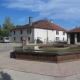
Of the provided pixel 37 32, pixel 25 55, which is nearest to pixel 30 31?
pixel 37 32

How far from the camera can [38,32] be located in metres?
54.2

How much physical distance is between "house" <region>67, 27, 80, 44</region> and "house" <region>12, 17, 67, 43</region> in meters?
11.6

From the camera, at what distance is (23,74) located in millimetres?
8977

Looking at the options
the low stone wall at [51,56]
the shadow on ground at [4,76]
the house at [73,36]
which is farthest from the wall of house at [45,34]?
the shadow on ground at [4,76]

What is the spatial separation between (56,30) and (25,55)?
4899cm

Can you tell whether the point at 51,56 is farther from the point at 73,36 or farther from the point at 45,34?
the point at 45,34

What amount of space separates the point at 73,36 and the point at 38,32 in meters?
14.0

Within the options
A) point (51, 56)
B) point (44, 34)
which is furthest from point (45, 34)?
point (51, 56)

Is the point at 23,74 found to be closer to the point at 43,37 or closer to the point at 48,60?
the point at 48,60

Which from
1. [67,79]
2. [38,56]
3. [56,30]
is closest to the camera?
[67,79]

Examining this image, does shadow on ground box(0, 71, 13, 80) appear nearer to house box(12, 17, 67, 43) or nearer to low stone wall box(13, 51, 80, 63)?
low stone wall box(13, 51, 80, 63)

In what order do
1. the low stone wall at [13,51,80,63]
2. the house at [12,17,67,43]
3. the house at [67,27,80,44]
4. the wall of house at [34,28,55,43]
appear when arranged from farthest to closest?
the wall of house at [34,28,55,43]
the house at [12,17,67,43]
the house at [67,27,80,44]
the low stone wall at [13,51,80,63]

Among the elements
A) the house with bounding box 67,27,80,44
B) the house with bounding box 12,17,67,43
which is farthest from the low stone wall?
the house with bounding box 12,17,67,43

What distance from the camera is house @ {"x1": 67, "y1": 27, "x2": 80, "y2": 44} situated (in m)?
40.7
